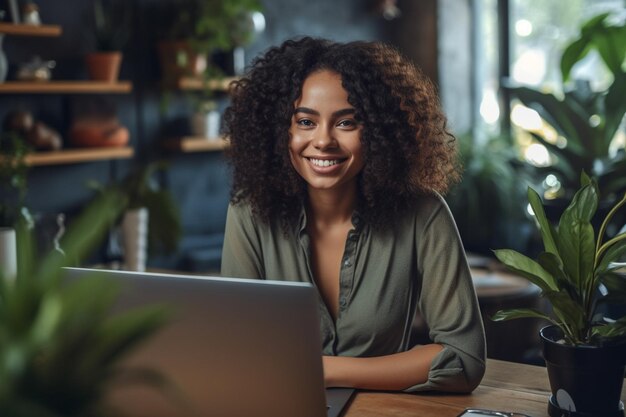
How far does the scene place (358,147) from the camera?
1755 mm

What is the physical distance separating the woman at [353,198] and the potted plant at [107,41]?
2.33 m

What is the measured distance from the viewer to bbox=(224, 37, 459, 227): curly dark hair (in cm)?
178

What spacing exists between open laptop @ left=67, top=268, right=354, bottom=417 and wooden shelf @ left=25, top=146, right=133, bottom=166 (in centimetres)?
279

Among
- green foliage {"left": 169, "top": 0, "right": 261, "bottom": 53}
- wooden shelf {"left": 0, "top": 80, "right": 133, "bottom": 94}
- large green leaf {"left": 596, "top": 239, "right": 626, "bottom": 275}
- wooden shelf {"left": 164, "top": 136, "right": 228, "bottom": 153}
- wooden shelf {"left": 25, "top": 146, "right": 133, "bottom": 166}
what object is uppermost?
green foliage {"left": 169, "top": 0, "right": 261, "bottom": 53}

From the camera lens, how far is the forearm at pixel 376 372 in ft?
5.01

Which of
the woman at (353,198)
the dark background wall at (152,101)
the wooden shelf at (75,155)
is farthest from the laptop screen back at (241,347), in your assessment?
the wooden shelf at (75,155)

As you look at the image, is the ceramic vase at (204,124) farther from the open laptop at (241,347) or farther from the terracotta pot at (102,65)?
the open laptop at (241,347)

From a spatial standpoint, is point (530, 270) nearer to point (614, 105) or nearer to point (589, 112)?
point (614, 105)

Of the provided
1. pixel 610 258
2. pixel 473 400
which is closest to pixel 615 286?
pixel 610 258

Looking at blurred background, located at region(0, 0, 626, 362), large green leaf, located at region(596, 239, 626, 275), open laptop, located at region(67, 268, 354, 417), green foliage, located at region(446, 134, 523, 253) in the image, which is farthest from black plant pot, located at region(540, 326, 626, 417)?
green foliage, located at region(446, 134, 523, 253)

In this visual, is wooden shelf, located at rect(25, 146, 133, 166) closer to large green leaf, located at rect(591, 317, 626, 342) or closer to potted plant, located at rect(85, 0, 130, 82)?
potted plant, located at rect(85, 0, 130, 82)

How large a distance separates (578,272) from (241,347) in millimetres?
605

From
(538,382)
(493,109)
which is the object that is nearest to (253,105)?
(538,382)

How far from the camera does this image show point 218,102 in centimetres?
481
